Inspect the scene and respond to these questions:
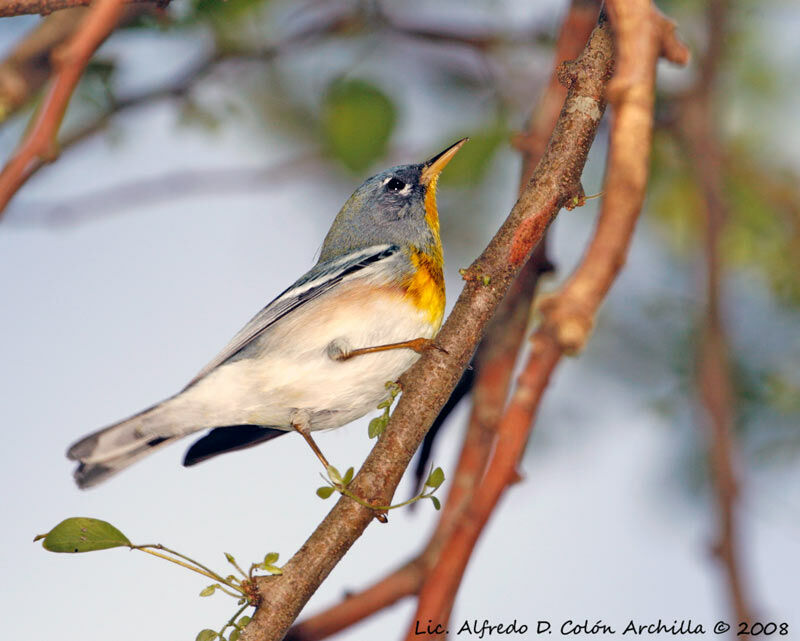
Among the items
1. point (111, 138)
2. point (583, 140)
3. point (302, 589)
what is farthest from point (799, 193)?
point (111, 138)

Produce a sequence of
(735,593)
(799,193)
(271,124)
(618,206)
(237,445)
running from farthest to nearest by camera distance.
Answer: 1. (271,124)
2. (799,193)
3. (237,445)
4. (735,593)
5. (618,206)

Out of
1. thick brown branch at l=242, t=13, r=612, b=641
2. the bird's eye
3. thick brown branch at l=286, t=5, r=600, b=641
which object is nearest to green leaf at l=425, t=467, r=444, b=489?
thick brown branch at l=242, t=13, r=612, b=641

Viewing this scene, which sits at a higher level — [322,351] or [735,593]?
[322,351]

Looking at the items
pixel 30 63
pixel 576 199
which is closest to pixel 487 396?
pixel 576 199

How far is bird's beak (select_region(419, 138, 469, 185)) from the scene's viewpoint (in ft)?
12.3

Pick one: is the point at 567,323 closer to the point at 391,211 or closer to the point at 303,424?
the point at 303,424

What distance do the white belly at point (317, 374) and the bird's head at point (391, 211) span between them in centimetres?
59

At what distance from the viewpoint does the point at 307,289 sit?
3604mm

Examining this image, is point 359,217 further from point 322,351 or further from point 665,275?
point 665,275

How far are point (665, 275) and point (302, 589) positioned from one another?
3.15 meters

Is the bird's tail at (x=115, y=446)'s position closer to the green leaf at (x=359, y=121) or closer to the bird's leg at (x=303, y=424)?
the bird's leg at (x=303, y=424)

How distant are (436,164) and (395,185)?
12.4 inches

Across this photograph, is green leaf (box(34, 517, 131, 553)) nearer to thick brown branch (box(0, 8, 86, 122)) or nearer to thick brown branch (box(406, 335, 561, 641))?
thick brown branch (box(406, 335, 561, 641))

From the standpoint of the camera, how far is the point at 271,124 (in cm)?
514
